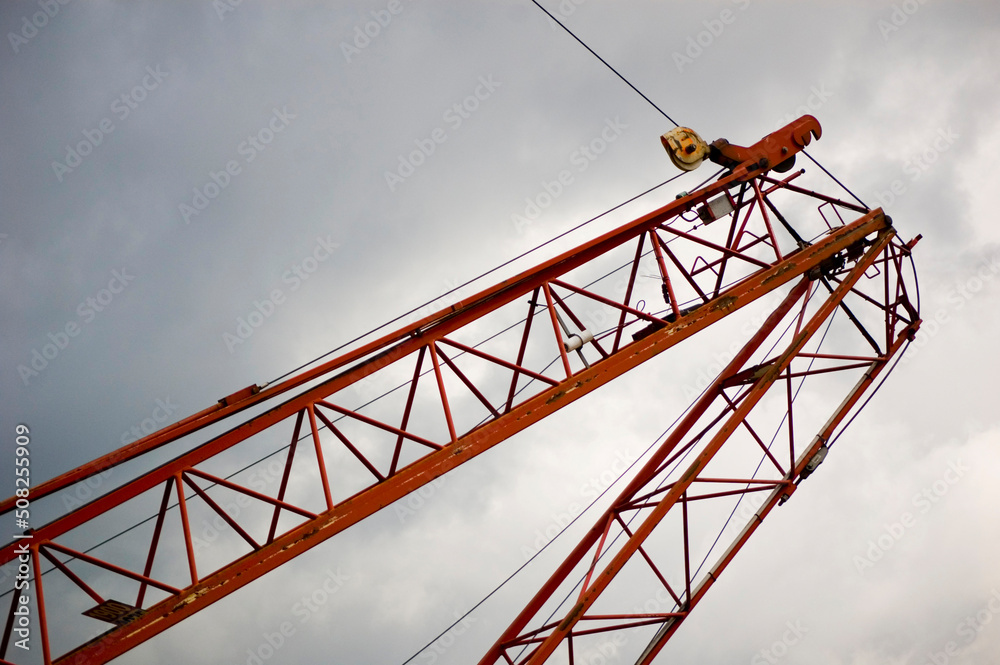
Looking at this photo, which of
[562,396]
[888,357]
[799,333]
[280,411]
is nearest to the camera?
[280,411]

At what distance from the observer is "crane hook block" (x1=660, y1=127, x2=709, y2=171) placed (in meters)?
12.4

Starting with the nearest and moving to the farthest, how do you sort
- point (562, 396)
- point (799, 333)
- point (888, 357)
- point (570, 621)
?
point (562, 396)
point (570, 621)
point (799, 333)
point (888, 357)

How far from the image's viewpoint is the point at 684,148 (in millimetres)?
12414

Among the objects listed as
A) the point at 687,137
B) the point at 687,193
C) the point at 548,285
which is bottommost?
the point at 548,285

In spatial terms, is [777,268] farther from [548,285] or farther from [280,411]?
[280,411]

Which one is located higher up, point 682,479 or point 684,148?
point 684,148

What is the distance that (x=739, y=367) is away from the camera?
43.2 ft

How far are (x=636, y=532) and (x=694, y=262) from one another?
4.00 meters

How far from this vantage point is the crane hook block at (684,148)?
12.4 meters

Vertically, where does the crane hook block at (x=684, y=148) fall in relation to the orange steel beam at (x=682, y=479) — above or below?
above

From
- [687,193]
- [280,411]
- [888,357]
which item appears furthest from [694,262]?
[280,411]

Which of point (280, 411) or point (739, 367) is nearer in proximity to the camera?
point (280, 411)

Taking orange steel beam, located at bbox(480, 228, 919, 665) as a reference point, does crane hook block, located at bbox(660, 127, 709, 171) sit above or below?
above

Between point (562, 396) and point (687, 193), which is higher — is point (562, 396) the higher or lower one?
the lower one
